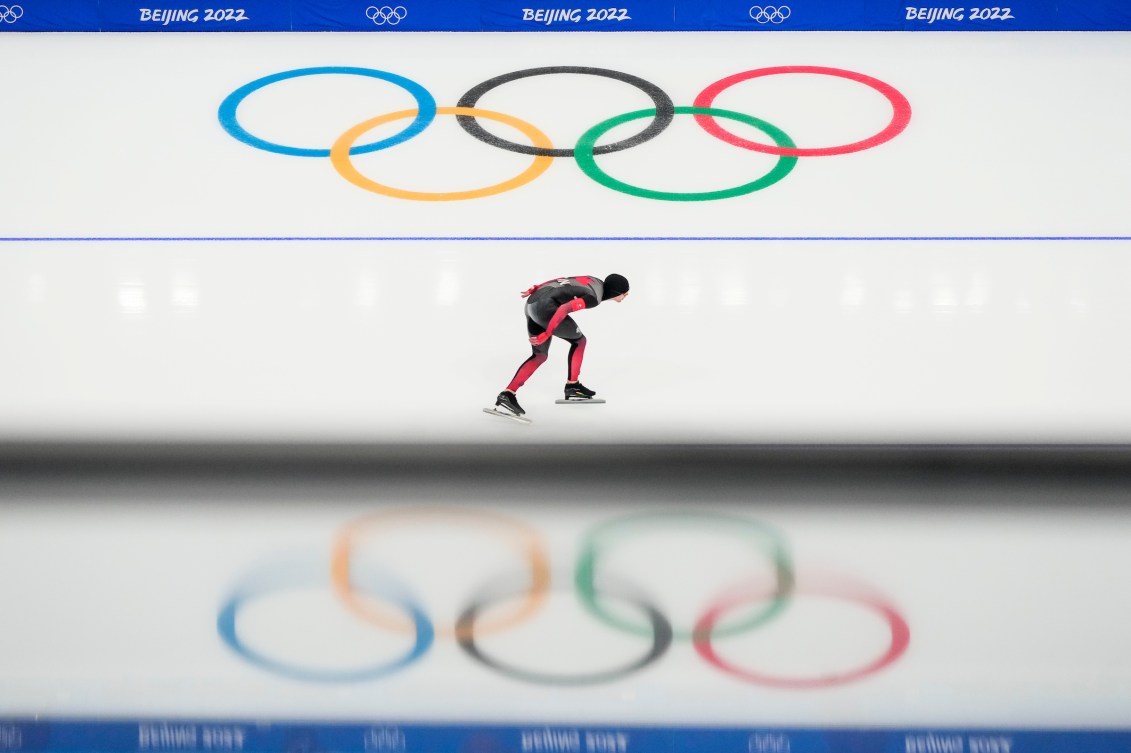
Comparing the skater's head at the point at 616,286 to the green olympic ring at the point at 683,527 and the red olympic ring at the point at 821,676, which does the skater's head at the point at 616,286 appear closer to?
the green olympic ring at the point at 683,527

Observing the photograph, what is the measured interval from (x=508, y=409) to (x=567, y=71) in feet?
15.1

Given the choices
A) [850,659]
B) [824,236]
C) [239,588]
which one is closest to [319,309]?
[239,588]

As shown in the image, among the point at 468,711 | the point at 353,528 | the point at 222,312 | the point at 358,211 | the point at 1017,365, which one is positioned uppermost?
the point at 358,211

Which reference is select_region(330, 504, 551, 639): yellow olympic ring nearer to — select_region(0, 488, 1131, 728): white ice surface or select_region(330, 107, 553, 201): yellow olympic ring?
select_region(0, 488, 1131, 728): white ice surface

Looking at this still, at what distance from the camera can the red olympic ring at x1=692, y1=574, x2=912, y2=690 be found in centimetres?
498

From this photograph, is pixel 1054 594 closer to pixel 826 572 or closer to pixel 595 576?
pixel 826 572

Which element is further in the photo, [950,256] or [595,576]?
[950,256]

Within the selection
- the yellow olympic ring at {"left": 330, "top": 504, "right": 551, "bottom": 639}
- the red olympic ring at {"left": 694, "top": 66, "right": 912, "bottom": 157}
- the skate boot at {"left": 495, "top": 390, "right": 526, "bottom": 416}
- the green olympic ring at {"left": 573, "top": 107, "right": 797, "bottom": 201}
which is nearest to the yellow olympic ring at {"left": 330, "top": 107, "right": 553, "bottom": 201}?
the green olympic ring at {"left": 573, "top": 107, "right": 797, "bottom": 201}

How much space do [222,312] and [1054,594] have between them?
16.6 ft

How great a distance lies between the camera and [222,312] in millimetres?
7527
